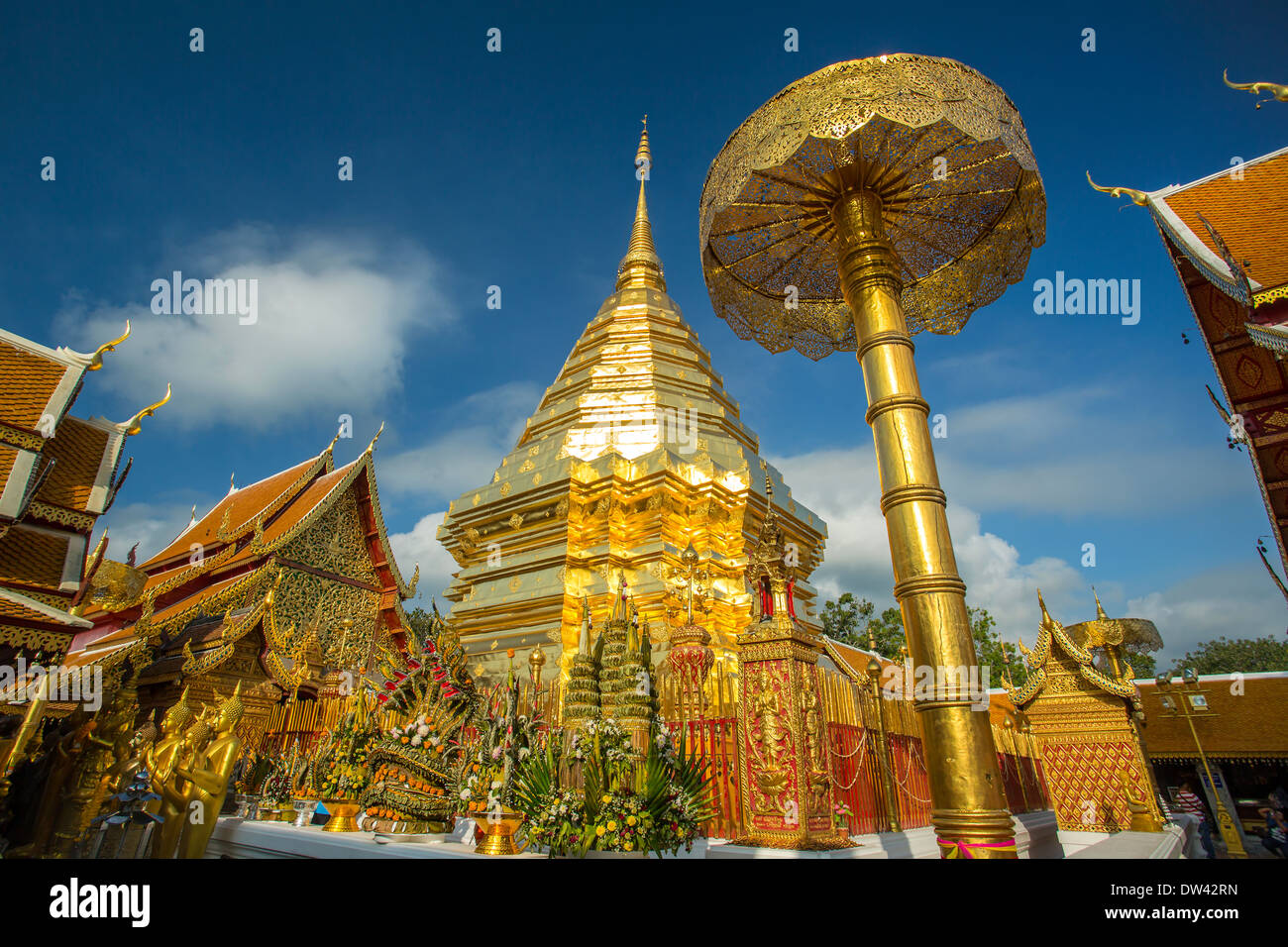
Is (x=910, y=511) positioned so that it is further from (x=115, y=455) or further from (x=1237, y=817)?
(x=1237, y=817)

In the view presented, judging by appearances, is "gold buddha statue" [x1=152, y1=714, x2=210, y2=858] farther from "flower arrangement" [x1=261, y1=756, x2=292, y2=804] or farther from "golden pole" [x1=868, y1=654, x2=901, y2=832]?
"golden pole" [x1=868, y1=654, x2=901, y2=832]

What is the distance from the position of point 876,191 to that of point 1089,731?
9092 mm

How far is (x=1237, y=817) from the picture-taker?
1579 cm

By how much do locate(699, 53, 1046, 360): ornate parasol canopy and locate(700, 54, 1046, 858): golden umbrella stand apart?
1cm

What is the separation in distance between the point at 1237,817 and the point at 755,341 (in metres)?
19.2

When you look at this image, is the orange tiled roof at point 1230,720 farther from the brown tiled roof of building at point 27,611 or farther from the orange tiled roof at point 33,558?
the orange tiled roof at point 33,558

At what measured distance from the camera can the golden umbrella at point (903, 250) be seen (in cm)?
285

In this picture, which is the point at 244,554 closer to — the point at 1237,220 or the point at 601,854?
the point at 601,854

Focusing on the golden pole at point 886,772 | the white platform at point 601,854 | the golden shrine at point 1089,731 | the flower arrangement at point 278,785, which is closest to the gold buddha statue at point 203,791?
the white platform at point 601,854

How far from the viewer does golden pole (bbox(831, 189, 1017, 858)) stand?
2.72 m

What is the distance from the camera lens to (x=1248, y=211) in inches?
320

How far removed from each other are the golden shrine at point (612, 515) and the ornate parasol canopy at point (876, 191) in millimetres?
4670
